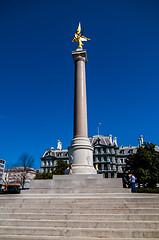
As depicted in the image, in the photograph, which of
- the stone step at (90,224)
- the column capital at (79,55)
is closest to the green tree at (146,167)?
the column capital at (79,55)

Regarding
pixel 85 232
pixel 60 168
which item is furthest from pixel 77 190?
pixel 60 168

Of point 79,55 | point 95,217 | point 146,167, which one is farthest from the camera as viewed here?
point 146,167

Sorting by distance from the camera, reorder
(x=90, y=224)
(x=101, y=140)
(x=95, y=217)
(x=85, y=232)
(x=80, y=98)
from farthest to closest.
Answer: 1. (x=101, y=140)
2. (x=80, y=98)
3. (x=95, y=217)
4. (x=90, y=224)
5. (x=85, y=232)

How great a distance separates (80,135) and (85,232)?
35.9 ft

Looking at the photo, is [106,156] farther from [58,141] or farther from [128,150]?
[58,141]

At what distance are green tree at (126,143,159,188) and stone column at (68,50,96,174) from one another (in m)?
20.3

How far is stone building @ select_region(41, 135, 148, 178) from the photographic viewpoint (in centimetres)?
6469

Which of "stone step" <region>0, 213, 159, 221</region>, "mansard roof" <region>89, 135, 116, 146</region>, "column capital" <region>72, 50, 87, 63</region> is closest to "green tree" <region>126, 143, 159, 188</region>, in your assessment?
"column capital" <region>72, 50, 87, 63</region>

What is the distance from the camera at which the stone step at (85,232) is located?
20.0 ft

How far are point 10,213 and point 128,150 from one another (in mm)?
68297

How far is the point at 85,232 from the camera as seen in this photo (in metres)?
6.37

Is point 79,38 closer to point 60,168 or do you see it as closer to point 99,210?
point 99,210

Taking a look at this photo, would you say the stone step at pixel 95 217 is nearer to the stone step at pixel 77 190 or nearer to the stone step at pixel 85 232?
the stone step at pixel 85 232

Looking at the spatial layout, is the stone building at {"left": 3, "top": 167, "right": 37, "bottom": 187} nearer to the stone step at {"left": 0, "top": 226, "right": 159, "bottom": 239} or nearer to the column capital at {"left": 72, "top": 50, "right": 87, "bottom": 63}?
the column capital at {"left": 72, "top": 50, "right": 87, "bottom": 63}
